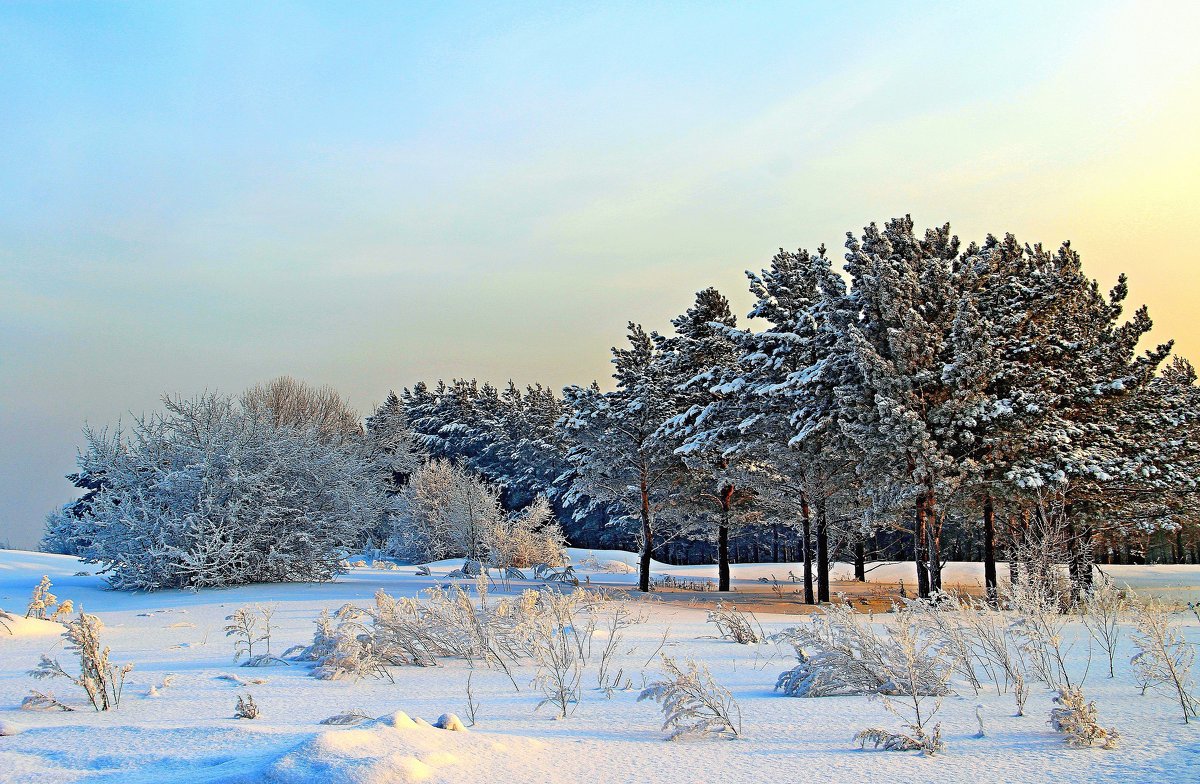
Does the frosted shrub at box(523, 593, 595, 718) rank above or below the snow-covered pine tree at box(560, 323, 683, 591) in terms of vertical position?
below

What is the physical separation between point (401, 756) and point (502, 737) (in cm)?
84

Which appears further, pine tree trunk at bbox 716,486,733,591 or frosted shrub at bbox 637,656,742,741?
pine tree trunk at bbox 716,486,733,591

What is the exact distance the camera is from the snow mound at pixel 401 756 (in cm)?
354

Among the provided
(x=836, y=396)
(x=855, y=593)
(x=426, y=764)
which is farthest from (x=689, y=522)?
(x=426, y=764)

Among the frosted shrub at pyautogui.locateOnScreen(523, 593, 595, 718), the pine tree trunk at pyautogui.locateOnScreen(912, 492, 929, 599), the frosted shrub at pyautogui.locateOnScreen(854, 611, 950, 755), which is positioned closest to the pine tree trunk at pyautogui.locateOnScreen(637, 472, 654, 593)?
the pine tree trunk at pyautogui.locateOnScreen(912, 492, 929, 599)

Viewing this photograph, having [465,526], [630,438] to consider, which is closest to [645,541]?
[630,438]

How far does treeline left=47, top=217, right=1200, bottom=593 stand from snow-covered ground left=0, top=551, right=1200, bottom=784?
7324 mm

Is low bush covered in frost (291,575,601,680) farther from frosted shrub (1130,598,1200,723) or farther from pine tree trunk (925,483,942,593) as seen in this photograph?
pine tree trunk (925,483,942,593)

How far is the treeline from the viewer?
18344mm

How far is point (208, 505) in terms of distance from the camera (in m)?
18.7

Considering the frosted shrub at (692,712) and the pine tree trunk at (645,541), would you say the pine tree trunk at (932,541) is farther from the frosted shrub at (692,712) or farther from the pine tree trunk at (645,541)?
the frosted shrub at (692,712)

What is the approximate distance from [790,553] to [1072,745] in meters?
58.6

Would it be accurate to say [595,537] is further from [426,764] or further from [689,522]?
[426,764]

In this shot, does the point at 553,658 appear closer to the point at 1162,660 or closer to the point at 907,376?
the point at 1162,660
